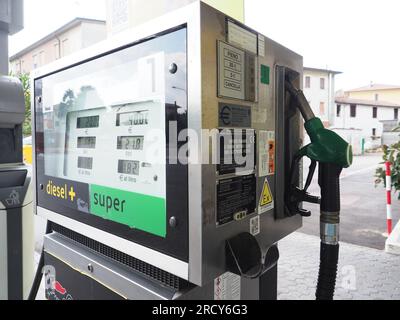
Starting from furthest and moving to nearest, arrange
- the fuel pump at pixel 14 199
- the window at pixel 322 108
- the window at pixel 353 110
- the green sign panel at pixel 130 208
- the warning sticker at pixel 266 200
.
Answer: the window at pixel 353 110 < the window at pixel 322 108 < the fuel pump at pixel 14 199 < the warning sticker at pixel 266 200 < the green sign panel at pixel 130 208

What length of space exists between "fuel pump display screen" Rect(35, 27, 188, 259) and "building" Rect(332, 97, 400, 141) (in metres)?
23.5

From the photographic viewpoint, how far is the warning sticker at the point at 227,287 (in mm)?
925

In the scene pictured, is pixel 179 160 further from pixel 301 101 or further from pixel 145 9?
pixel 145 9

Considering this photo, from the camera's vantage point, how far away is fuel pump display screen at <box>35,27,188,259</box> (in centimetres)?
77

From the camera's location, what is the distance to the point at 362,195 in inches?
292

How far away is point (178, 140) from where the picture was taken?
746 mm

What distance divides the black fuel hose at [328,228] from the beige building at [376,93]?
3203 centimetres

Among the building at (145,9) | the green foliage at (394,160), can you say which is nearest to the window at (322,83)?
the green foliage at (394,160)

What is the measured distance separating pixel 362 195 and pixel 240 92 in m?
7.48

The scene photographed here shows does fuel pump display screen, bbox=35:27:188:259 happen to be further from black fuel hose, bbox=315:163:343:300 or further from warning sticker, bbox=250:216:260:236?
black fuel hose, bbox=315:163:343:300

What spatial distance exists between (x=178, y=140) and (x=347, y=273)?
2567mm

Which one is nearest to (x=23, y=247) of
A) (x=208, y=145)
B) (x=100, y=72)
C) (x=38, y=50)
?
(x=100, y=72)

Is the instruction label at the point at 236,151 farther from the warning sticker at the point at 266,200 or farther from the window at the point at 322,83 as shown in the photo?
the window at the point at 322,83

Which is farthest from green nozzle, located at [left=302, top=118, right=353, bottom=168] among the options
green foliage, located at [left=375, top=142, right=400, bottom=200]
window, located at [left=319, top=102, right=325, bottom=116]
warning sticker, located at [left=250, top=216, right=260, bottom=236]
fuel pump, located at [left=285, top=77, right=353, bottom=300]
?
window, located at [left=319, top=102, right=325, bottom=116]
